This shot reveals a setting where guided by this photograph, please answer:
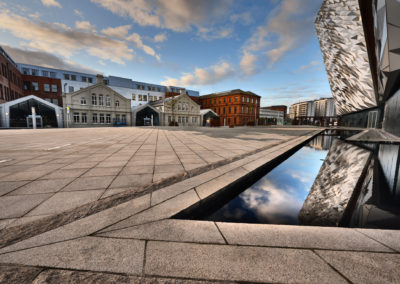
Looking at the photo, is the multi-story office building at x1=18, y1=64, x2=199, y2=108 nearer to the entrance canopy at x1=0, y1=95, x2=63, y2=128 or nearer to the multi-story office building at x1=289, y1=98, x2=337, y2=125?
the entrance canopy at x1=0, y1=95, x2=63, y2=128

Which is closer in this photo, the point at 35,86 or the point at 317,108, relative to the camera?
the point at 35,86

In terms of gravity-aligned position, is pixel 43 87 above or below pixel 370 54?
above

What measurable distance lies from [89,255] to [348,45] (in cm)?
2043

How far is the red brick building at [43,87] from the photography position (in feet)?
128

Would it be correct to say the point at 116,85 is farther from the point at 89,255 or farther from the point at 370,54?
the point at 89,255

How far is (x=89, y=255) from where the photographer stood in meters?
1.33

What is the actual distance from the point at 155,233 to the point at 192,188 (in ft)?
3.77

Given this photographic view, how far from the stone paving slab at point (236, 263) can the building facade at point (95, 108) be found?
123 ft

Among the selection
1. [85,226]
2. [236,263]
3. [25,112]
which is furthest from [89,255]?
[25,112]

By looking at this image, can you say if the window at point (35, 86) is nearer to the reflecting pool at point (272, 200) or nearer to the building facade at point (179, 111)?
the building facade at point (179, 111)

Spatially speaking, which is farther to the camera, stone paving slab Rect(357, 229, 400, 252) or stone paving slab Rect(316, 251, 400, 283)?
stone paving slab Rect(357, 229, 400, 252)

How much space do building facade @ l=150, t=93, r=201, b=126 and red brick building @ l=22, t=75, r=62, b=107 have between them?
25300 millimetres

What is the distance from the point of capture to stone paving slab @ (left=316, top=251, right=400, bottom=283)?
1168mm

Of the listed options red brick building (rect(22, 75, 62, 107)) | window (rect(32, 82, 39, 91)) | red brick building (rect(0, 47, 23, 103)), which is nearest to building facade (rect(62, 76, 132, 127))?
red brick building (rect(0, 47, 23, 103))
